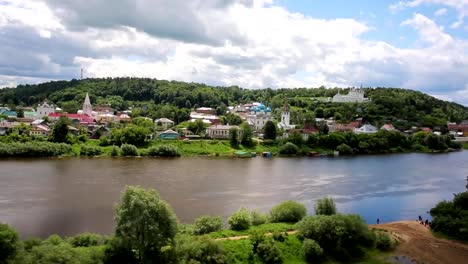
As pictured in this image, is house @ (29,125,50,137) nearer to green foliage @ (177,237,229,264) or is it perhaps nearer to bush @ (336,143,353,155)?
bush @ (336,143,353,155)

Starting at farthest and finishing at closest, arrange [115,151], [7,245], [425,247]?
[115,151], [425,247], [7,245]

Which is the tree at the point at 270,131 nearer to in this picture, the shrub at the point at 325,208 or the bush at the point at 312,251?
the shrub at the point at 325,208

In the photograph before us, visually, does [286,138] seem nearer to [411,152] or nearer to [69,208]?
[411,152]

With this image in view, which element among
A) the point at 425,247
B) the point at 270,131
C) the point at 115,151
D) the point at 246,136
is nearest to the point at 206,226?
the point at 425,247

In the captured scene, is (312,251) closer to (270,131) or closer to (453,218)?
(453,218)

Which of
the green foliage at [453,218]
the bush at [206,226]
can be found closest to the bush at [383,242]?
the green foliage at [453,218]

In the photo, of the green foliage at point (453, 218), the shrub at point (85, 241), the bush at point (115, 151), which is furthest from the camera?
the bush at point (115, 151)
